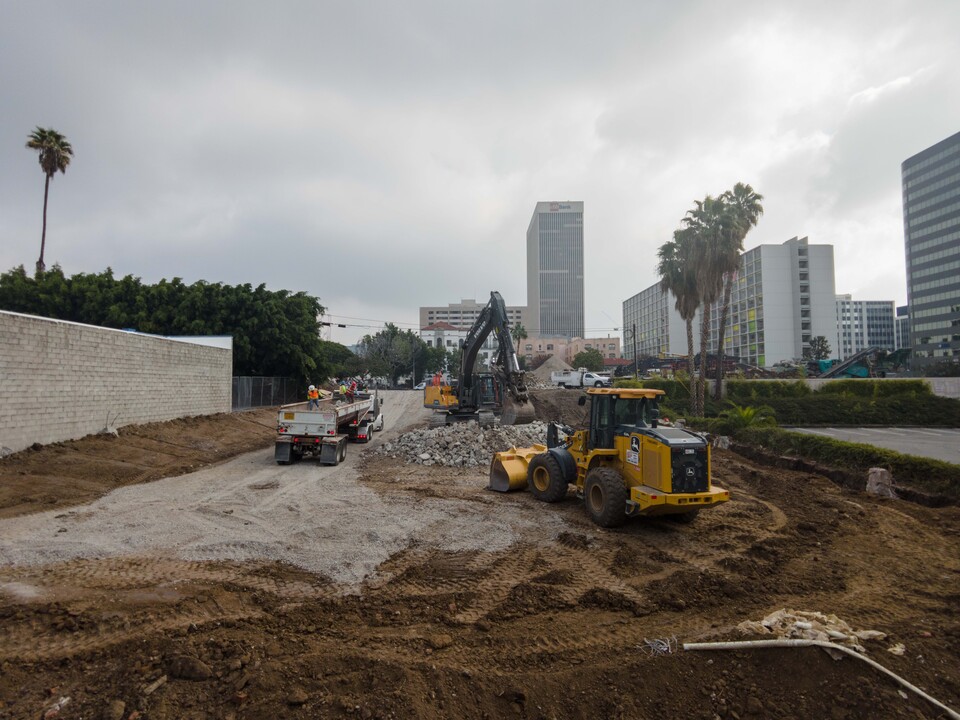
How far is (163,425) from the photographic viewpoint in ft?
62.1

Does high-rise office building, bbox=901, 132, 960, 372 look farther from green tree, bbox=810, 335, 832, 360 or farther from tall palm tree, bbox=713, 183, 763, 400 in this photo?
tall palm tree, bbox=713, 183, 763, 400

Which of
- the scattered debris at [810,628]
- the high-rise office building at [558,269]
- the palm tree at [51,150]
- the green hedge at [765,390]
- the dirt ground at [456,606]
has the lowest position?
the dirt ground at [456,606]

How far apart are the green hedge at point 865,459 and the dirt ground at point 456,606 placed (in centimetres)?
125

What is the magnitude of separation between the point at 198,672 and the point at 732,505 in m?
9.49

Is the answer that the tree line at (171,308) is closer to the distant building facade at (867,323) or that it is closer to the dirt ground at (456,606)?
the dirt ground at (456,606)

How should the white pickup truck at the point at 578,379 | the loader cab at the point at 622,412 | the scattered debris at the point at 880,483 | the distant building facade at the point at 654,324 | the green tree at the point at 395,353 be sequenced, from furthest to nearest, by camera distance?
1. the distant building facade at the point at 654,324
2. the green tree at the point at 395,353
3. the white pickup truck at the point at 578,379
4. the scattered debris at the point at 880,483
5. the loader cab at the point at 622,412

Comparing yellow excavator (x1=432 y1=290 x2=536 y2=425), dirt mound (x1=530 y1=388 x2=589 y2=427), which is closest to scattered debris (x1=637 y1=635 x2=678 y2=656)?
yellow excavator (x1=432 y1=290 x2=536 y2=425)

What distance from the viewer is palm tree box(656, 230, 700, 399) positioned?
28.9 metres

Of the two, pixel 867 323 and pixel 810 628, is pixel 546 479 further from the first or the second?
pixel 867 323

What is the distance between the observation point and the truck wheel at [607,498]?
8.27 meters

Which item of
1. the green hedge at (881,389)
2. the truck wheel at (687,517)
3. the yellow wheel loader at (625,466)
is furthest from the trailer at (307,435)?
the green hedge at (881,389)

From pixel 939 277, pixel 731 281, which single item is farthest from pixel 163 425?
pixel 939 277

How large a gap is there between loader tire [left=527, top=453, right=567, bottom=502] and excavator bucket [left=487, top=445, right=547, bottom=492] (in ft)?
1.10

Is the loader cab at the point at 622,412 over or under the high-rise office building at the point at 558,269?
under
